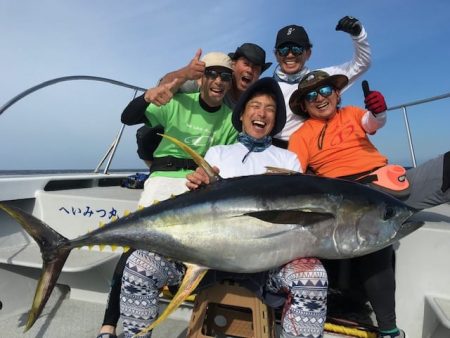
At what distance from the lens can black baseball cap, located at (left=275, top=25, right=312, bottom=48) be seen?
120 inches

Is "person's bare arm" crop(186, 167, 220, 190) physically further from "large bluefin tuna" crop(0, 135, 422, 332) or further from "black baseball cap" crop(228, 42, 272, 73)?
"black baseball cap" crop(228, 42, 272, 73)

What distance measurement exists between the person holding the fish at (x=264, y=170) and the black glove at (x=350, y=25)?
0.95 metres

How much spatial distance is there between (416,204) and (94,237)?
200cm

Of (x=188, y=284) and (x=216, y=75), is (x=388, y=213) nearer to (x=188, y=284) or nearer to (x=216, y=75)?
(x=188, y=284)

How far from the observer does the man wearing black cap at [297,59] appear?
9.55 feet

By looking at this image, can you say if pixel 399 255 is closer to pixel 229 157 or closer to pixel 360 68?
pixel 229 157

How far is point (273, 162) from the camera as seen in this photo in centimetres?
232

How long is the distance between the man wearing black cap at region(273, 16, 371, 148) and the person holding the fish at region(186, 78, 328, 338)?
1.82ft

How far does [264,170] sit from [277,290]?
74 cm

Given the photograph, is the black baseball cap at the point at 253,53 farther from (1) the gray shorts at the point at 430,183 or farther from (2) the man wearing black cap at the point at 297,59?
(1) the gray shorts at the point at 430,183

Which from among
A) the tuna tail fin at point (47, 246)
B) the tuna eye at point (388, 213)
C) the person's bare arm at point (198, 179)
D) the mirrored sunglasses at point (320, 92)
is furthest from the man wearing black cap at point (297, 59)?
the tuna tail fin at point (47, 246)

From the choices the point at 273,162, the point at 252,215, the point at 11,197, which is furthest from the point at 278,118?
the point at 11,197

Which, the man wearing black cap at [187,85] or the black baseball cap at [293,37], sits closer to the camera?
the man wearing black cap at [187,85]

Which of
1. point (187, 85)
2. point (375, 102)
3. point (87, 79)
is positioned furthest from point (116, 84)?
point (375, 102)
